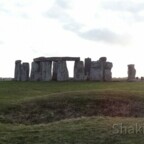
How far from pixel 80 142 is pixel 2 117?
27.4 ft

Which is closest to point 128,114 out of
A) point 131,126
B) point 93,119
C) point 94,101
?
point 94,101

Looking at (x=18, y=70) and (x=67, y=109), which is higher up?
(x=18, y=70)

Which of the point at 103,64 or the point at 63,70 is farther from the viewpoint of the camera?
the point at 103,64

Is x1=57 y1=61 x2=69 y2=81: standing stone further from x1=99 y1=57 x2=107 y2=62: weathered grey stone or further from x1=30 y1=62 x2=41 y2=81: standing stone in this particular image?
x1=99 y1=57 x2=107 y2=62: weathered grey stone

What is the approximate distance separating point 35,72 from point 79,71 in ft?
15.7

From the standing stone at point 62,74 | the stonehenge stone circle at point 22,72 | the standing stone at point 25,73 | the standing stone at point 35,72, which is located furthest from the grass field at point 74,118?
the stonehenge stone circle at point 22,72

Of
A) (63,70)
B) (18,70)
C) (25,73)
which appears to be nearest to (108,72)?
(63,70)

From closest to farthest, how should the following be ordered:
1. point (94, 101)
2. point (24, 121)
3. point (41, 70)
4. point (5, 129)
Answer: point (5, 129) < point (24, 121) < point (94, 101) < point (41, 70)

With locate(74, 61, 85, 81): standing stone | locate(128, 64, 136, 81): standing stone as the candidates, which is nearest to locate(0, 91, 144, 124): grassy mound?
locate(74, 61, 85, 81): standing stone

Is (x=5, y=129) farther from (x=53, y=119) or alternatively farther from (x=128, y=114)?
(x=128, y=114)

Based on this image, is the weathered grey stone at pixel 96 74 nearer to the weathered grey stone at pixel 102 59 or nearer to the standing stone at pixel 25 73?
the weathered grey stone at pixel 102 59

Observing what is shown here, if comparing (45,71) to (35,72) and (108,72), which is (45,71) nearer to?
(35,72)

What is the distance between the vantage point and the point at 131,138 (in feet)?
51.1

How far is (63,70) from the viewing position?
154ft
